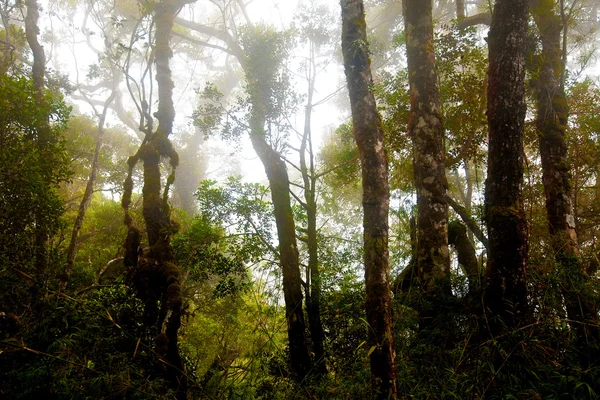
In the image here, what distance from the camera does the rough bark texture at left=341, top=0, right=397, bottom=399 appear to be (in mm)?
3207

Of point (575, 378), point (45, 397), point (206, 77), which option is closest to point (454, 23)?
point (575, 378)

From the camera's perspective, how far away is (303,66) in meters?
9.36

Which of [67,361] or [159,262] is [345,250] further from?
[67,361]

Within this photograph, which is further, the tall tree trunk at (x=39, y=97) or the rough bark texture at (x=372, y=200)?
the tall tree trunk at (x=39, y=97)

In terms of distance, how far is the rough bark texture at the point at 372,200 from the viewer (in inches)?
126

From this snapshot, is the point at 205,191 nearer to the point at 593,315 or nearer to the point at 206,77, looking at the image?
the point at 593,315

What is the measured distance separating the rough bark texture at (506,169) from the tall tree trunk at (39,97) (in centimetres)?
602

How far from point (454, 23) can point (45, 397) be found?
31.5 ft

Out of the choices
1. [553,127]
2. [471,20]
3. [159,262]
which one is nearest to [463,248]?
[553,127]

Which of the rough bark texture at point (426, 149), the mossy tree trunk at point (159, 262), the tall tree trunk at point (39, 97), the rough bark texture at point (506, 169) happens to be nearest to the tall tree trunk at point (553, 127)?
the rough bark texture at point (426, 149)

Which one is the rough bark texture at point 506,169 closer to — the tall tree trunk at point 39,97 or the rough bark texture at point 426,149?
the rough bark texture at point 426,149

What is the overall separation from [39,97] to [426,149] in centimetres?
828

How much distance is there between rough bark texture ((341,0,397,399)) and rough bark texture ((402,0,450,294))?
82.0 inches

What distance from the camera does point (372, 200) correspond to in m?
3.87
